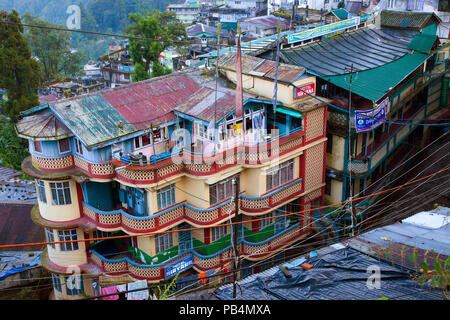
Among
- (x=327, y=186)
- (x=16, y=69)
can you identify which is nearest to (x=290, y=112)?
(x=327, y=186)

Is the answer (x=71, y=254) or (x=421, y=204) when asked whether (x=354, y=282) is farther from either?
(x=421, y=204)

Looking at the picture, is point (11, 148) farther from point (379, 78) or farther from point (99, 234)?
point (379, 78)

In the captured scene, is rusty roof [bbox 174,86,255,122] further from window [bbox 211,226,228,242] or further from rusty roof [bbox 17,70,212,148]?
window [bbox 211,226,228,242]

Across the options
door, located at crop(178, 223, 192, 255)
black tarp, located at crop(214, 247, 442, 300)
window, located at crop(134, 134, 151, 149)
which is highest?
window, located at crop(134, 134, 151, 149)

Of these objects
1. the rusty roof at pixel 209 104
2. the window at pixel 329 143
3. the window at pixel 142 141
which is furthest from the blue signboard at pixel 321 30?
the window at pixel 142 141

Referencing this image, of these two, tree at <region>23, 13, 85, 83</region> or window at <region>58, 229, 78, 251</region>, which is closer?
window at <region>58, 229, 78, 251</region>

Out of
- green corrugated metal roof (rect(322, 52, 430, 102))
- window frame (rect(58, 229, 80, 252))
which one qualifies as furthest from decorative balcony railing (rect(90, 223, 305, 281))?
green corrugated metal roof (rect(322, 52, 430, 102))

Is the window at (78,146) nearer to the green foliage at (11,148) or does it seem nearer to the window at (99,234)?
the window at (99,234)
